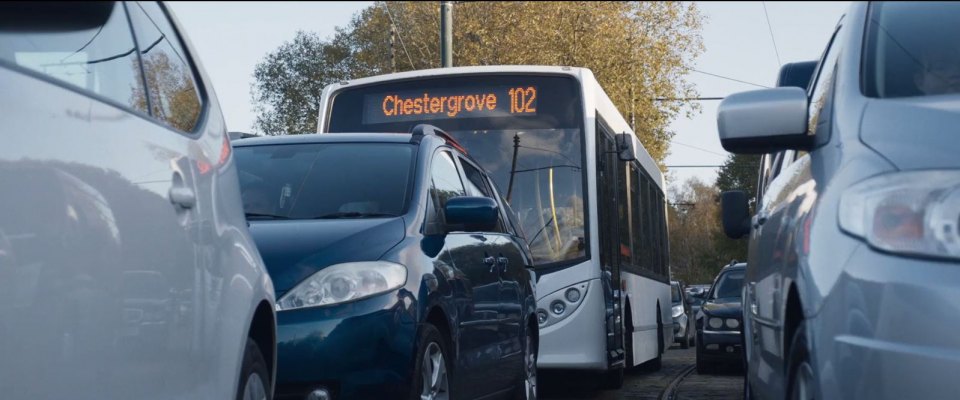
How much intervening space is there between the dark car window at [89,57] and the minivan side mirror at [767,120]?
190 cm

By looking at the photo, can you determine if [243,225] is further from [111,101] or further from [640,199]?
[640,199]

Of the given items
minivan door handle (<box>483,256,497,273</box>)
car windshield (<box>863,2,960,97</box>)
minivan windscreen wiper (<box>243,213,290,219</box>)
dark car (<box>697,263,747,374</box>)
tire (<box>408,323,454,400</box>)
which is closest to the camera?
car windshield (<box>863,2,960,97</box>)

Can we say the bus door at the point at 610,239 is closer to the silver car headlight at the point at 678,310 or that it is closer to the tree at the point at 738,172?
the silver car headlight at the point at 678,310

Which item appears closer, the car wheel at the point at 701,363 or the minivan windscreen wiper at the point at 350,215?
the minivan windscreen wiper at the point at 350,215

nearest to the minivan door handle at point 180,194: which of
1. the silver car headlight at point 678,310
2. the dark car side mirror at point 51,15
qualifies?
the dark car side mirror at point 51,15

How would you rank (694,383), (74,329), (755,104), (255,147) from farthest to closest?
(694,383), (255,147), (755,104), (74,329)

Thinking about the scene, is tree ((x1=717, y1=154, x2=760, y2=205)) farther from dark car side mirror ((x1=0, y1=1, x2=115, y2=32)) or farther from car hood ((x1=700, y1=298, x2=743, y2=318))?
dark car side mirror ((x1=0, y1=1, x2=115, y2=32))

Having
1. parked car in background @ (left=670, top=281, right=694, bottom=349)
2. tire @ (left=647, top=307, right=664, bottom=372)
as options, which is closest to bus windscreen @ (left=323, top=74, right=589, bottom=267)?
tire @ (left=647, top=307, right=664, bottom=372)

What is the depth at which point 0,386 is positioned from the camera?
2.81 metres

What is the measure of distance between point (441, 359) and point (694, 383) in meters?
9.20

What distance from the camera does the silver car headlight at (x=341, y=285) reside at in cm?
589

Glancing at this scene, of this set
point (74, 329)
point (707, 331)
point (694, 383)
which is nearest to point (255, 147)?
point (74, 329)

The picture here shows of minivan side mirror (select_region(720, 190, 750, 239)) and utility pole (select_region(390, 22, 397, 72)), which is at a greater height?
utility pole (select_region(390, 22, 397, 72))

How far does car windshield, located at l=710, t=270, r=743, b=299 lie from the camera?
61.8 ft
